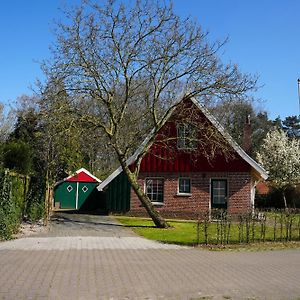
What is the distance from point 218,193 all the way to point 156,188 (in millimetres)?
3647

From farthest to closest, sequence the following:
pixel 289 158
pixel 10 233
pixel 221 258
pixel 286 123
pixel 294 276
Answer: pixel 286 123 < pixel 289 158 < pixel 10 233 < pixel 221 258 < pixel 294 276

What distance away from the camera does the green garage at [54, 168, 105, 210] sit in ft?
115

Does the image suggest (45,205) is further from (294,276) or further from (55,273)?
(294,276)

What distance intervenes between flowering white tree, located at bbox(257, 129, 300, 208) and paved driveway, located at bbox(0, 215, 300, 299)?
2890 centimetres

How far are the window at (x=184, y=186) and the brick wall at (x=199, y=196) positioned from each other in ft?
0.77

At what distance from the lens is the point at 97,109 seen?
68.5ft

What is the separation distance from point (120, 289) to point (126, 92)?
40.8 feet

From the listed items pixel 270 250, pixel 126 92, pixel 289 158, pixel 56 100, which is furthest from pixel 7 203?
pixel 289 158

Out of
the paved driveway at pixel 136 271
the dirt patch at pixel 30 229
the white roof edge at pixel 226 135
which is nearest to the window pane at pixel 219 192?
the white roof edge at pixel 226 135

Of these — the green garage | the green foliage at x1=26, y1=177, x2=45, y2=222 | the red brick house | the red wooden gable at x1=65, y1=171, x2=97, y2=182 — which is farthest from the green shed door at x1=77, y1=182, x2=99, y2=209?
the green foliage at x1=26, y1=177, x2=45, y2=222

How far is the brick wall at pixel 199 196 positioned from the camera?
83.3 feet

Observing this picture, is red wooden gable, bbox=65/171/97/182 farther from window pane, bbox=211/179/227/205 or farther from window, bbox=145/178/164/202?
window pane, bbox=211/179/227/205

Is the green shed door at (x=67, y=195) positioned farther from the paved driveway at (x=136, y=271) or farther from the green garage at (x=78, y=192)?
the paved driveway at (x=136, y=271)

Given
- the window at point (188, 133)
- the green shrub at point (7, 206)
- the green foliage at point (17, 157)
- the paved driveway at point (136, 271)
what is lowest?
the paved driveway at point (136, 271)
